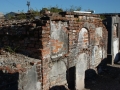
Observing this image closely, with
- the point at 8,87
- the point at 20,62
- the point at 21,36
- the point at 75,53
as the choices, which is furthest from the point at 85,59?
the point at 8,87

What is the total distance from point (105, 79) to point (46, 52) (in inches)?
138

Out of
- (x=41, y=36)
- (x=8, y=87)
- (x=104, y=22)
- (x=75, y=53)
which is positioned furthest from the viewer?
(x=104, y=22)

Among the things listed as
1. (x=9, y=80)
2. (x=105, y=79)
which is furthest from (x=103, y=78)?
(x=9, y=80)

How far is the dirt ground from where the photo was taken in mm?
6668

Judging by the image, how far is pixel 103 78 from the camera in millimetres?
7613

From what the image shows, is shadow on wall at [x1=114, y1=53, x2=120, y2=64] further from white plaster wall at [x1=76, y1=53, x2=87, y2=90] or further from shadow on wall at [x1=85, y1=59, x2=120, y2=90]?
white plaster wall at [x1=76, y1=53, x2=87, y2=90]

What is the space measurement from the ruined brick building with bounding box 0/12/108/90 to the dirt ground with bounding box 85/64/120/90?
49 centimetres

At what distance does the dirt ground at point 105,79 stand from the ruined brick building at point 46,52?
1.62 ft

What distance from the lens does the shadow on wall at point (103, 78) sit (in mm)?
6730

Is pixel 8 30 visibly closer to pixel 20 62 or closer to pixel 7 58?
pixel 7 58

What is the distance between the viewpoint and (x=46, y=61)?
5102mm

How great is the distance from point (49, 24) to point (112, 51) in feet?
17.3

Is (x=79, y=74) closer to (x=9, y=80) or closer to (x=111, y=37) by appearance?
(x=9, y=80)

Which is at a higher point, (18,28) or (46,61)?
(18,28)
